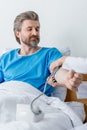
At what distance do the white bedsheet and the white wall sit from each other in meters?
0.65

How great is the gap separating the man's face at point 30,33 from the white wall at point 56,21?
0.25 metres

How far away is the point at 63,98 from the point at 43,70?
0.23m

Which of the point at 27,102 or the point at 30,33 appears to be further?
the point at 30,33

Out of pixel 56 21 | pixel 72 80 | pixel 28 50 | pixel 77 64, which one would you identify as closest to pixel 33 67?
pixel 28 50

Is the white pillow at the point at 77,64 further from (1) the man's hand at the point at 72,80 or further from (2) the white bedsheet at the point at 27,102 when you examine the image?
(1) the man's hand at the point at 72,80

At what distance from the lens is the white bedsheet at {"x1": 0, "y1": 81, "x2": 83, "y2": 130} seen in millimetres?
→ 1111

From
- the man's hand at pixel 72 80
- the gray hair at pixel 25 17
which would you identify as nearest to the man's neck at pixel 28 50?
the gray hair at pixel 25 17

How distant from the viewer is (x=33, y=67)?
1.75 metres

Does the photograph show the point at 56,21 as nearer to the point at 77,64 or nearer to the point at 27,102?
the point at 77,64

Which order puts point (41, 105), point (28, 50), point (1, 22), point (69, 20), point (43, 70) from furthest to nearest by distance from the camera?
point (1, 22) < point (69, 20) < point (28, 50) < point (43, 70) < point (41, 105)

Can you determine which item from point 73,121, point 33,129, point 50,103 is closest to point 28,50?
point 50,103

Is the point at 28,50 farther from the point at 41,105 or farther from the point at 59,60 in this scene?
the point at 41,105

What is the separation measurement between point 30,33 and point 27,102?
615 millimetres

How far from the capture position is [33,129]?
109 centimetres
